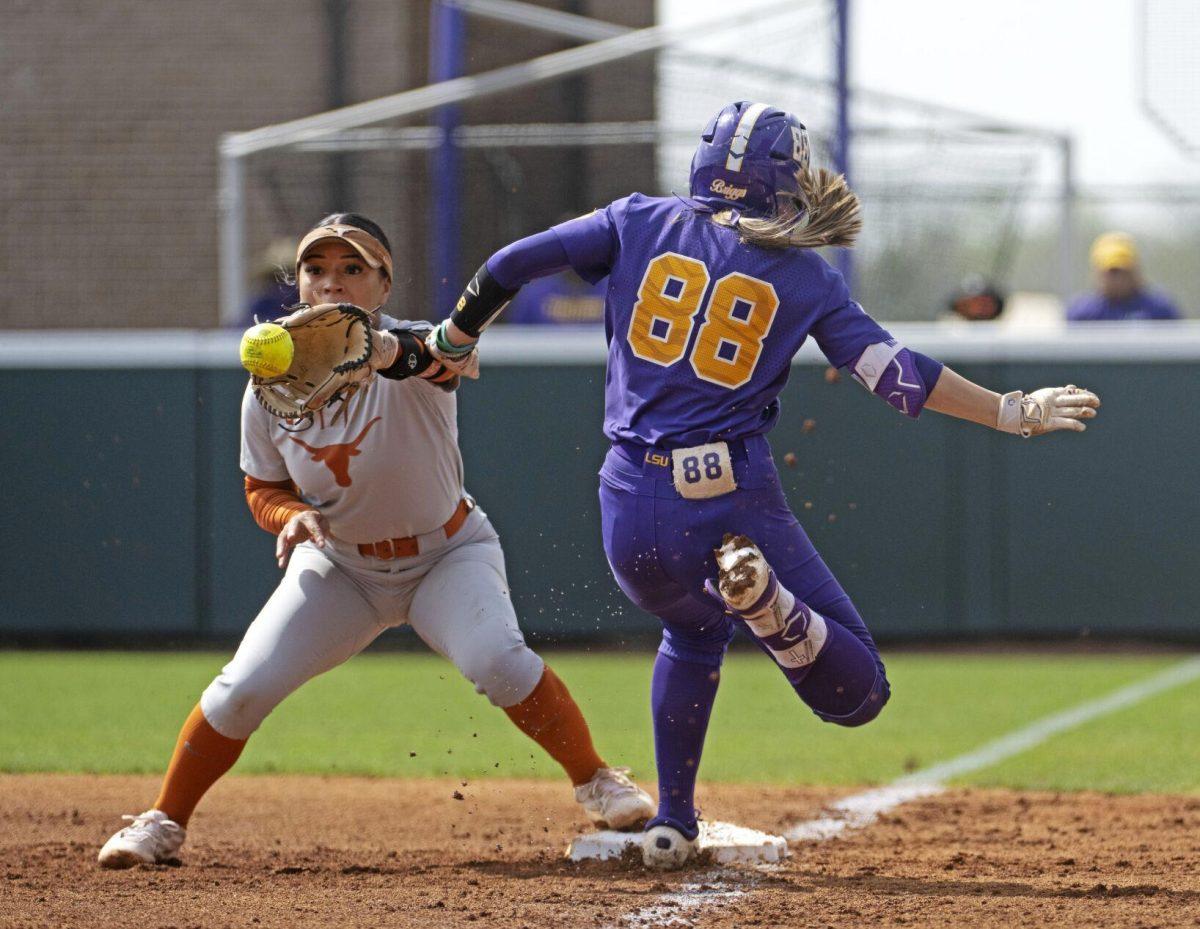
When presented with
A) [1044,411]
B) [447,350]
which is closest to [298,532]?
[447,350]

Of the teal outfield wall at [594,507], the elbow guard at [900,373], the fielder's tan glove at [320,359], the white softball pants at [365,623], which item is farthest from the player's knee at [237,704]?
the teal outfield wall at [594,507]

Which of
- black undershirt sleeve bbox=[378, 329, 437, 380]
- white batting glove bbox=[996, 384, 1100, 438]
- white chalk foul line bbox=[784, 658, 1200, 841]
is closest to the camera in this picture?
white batting glove bbox=[996, 384, 1100, 438]

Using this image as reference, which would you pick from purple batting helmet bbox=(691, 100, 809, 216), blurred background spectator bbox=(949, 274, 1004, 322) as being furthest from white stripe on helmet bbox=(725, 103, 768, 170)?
blurred background spectator bbox=(949, 274, 1004, 322)

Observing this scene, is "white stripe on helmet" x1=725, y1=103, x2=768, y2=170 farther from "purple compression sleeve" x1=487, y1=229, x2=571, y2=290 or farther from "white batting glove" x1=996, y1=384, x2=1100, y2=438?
"white batting glove" x1=996, y1=384, x2=1100, y2=438

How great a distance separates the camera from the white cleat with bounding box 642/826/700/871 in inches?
177

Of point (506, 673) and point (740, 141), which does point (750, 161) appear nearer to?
point (740, 141)

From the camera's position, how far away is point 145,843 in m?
4.51

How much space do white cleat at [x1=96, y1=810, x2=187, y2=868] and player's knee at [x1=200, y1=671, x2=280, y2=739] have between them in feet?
0.99

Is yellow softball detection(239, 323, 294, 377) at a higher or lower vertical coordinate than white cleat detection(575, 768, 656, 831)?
higher

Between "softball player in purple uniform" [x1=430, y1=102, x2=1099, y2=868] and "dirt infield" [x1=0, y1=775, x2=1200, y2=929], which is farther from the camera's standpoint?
"softball player in purple uniform" [x1=430, y1=102, x2=1099, y2=868]

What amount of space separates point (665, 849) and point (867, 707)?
728mm

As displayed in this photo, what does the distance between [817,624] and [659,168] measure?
9.31 metres

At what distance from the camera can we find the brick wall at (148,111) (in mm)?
14641

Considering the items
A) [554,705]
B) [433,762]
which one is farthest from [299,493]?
[433,762]
